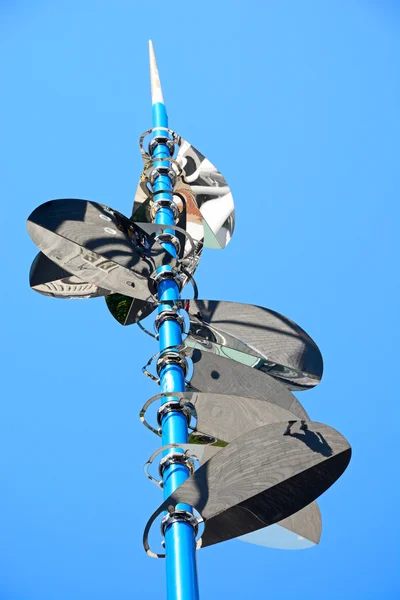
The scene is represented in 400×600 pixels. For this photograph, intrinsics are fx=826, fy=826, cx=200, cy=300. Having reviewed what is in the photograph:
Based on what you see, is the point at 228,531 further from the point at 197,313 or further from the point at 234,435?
the point at 197,313

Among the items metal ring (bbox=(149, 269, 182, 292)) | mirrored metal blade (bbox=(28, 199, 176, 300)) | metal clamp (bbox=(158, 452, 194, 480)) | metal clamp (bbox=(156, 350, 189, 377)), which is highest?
mirrored metal blade (bbox=(28, 199, 176, 300))

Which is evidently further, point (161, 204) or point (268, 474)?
point (161, 204)

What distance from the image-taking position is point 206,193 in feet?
23.1

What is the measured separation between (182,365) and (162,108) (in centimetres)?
353

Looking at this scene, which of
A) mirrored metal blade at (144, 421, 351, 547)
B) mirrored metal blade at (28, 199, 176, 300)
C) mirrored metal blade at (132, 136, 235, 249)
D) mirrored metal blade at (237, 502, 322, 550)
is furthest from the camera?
mirrored metal blade at (132, 136, 235, 249)

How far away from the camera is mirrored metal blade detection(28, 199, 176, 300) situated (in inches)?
185

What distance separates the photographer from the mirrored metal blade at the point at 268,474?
11.6ft

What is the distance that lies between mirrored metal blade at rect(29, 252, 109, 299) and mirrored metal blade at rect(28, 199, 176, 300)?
852 millimetres

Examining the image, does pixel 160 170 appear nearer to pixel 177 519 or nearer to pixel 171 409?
pixel 171 409

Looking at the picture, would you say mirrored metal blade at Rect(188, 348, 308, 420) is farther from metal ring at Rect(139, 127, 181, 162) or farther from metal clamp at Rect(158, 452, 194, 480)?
metal ring at Rect(139, 127, 181, 162)

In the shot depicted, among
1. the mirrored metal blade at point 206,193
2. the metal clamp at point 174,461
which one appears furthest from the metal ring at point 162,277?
the mirrored metal blade at point 206,193

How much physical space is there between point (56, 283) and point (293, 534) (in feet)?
7.73

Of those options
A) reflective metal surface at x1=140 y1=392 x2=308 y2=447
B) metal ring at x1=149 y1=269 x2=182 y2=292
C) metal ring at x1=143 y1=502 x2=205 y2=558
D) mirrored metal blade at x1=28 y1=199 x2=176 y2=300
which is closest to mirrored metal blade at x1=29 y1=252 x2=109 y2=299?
mirrored metal blade at x1=28 y1=199 x2=176 y2=300

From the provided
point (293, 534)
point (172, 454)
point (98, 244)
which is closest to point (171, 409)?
point (172, 454)
